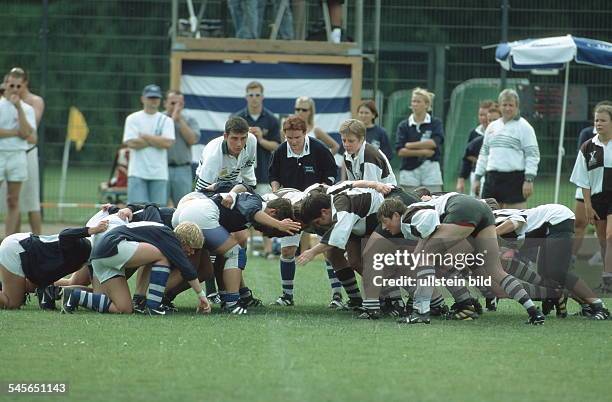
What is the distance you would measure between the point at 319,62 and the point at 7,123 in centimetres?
425

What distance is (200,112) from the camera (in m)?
16.1

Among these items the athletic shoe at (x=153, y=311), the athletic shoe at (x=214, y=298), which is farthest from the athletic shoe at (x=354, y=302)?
the athletic shoe at (x=153, y=311)

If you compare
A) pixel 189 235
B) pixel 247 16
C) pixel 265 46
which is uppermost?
pixel 247 16

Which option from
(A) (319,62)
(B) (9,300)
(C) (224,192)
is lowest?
(B) (9,300)

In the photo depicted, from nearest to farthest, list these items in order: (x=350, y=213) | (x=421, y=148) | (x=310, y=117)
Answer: (x=350, y=213), (x=310, y=117), (x=421, y=148)

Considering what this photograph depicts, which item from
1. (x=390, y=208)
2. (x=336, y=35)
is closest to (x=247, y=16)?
(x=336, y=35)

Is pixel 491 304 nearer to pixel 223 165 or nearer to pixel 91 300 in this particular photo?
pixel 223 165

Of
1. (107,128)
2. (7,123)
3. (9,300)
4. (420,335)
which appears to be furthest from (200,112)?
(420,335)

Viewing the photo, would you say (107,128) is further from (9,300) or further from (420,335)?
(420,335)

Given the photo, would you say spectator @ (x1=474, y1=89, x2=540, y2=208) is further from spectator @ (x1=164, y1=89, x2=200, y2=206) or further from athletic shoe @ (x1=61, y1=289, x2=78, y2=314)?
athletic shoe @ (x1=61, y1=289, x2=78, y2=314)

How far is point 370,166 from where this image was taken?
10.6 meters

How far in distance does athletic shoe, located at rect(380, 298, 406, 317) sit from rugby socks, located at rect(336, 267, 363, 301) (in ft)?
0.98

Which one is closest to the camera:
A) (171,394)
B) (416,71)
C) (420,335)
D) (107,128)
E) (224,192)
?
(171,394)

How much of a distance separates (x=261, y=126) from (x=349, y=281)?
4.19 meters
